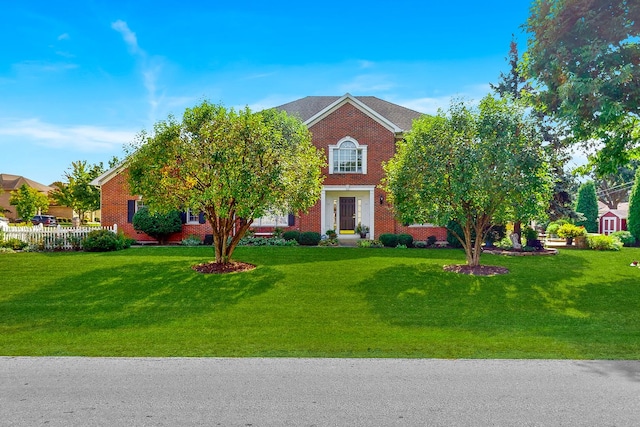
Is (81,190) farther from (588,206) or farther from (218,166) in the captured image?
(588,206)

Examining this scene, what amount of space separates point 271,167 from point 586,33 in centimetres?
1048

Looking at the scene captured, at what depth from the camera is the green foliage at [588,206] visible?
3278 cm

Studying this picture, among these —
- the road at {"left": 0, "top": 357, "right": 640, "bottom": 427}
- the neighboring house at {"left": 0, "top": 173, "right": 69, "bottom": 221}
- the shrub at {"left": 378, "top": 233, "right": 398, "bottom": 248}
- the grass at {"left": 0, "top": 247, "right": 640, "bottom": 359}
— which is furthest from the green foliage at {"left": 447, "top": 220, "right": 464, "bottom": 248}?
the neighboring house at {"left": 0, "top": 173, "right": 69, "bottom": 221}

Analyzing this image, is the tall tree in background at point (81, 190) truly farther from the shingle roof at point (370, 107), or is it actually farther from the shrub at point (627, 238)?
the shrub at point (627, 238)

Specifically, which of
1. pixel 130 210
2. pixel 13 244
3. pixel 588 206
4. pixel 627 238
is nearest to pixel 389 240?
pixel 130 210

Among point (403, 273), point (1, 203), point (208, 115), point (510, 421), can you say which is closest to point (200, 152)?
point (208, 115)

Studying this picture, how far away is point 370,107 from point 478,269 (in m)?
15.2

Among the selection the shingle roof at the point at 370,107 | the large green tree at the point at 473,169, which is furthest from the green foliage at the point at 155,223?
the large green tree at the point at 473,169

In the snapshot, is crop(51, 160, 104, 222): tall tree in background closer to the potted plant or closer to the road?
the potted plant

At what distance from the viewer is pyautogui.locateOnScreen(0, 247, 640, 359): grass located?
24.3 feet

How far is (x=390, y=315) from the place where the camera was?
9820 millimetres

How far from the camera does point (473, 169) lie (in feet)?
44.5

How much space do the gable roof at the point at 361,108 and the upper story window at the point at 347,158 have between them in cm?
188

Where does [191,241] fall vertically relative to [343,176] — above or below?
below
